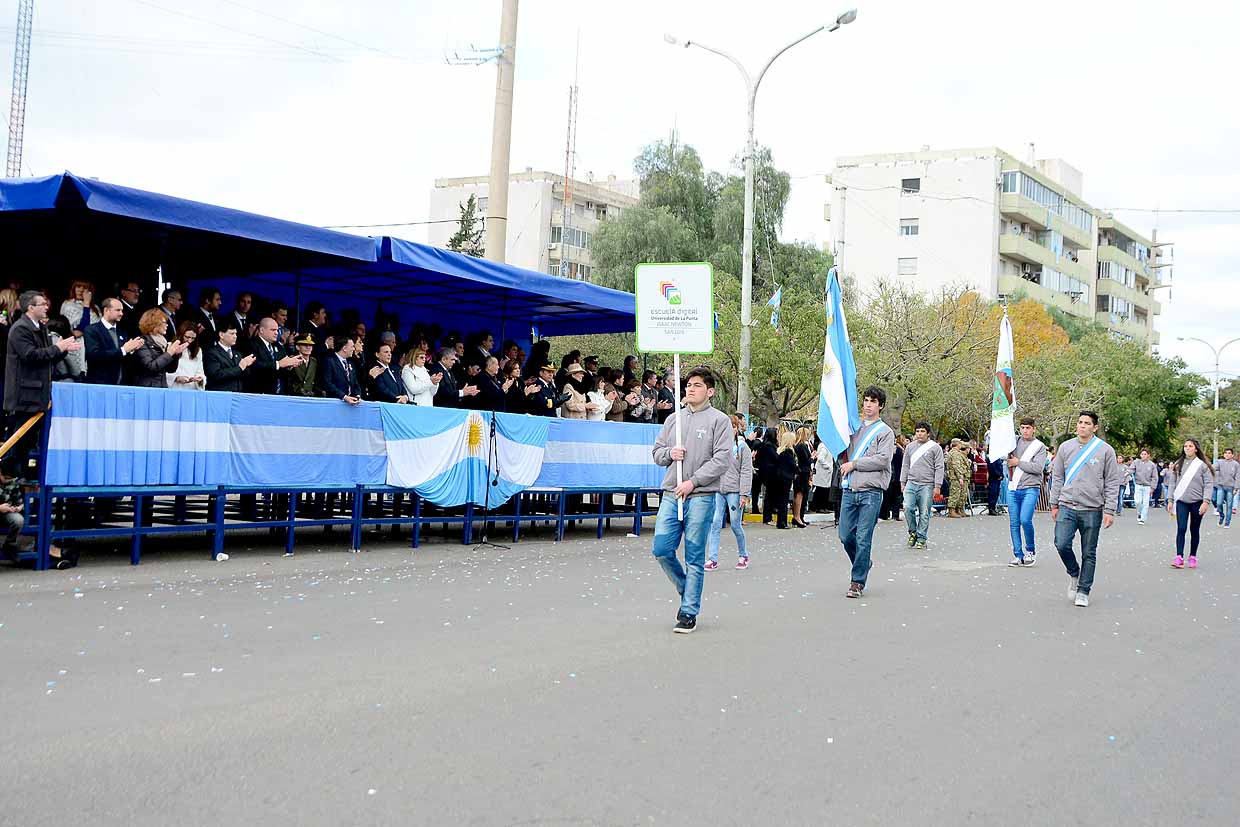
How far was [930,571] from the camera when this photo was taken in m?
14.3

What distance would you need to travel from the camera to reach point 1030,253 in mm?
74562

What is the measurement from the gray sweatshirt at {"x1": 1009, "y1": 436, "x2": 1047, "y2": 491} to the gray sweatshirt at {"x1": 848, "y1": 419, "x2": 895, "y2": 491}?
4.59 m

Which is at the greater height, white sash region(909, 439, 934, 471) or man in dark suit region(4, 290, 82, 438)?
man in dark suit region(4, 290, 82, 438)

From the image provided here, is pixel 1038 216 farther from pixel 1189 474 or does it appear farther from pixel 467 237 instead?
pixel 1189 474

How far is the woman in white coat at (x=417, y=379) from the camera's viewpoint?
47.8 ft

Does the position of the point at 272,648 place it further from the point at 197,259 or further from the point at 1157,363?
the point at 1157,363

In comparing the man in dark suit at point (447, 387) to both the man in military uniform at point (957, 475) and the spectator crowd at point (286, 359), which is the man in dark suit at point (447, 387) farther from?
the man in military uniform at point (957, 475)

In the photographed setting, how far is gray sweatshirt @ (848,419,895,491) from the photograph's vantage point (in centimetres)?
1157

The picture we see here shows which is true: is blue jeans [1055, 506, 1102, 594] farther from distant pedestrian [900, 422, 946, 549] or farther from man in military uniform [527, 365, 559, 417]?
man in military uniform [527, 365, 559, 417]

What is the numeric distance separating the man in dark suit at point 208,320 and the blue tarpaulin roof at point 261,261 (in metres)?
0.64

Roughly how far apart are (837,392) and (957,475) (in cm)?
1827

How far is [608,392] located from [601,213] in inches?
2591

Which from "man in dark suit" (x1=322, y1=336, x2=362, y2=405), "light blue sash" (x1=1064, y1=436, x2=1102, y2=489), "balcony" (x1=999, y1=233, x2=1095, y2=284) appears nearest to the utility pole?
"man in dark suit" (x1=322, y1=336, x2=362, y2=405)

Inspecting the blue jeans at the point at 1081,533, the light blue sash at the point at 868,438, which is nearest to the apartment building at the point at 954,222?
the blue jeans at the point at 1081,533
